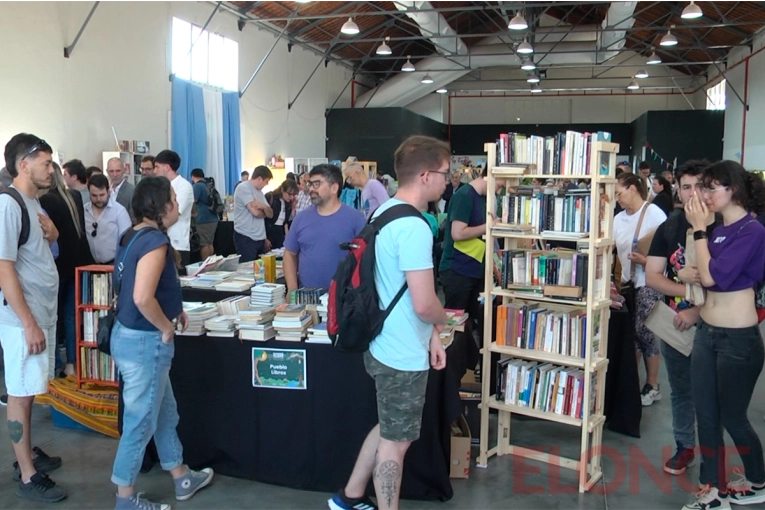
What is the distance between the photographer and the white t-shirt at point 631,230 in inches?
171

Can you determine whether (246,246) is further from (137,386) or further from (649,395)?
(137,386)

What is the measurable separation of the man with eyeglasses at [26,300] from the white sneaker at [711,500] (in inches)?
116

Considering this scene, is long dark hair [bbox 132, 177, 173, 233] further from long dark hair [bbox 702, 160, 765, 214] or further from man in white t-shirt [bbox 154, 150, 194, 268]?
man in white t-shirt [bbox 154, 150, 194, 268]

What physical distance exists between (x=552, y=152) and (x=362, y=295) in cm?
149

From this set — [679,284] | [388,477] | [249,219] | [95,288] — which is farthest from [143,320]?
[249,219]

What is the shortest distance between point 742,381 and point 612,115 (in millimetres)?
21503

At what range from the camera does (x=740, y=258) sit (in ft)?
9.08

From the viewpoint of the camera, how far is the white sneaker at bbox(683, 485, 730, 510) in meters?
3.05

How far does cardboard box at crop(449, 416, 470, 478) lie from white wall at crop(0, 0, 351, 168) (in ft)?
20.2

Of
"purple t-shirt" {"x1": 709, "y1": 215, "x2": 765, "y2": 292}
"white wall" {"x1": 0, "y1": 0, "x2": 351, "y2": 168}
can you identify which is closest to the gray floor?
"purple t-shirt" {"x1": 709, "y1": 215, "x2": 765, "y2": 292}

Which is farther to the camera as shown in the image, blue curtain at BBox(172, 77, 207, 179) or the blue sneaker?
blue curtain at BBox(172, 77, 207, 179)

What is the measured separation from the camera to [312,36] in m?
15.3

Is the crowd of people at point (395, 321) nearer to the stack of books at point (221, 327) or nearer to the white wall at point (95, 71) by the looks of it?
the stack of books at point (221, 327)

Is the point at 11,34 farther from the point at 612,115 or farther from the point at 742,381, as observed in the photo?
the point at 612,115
